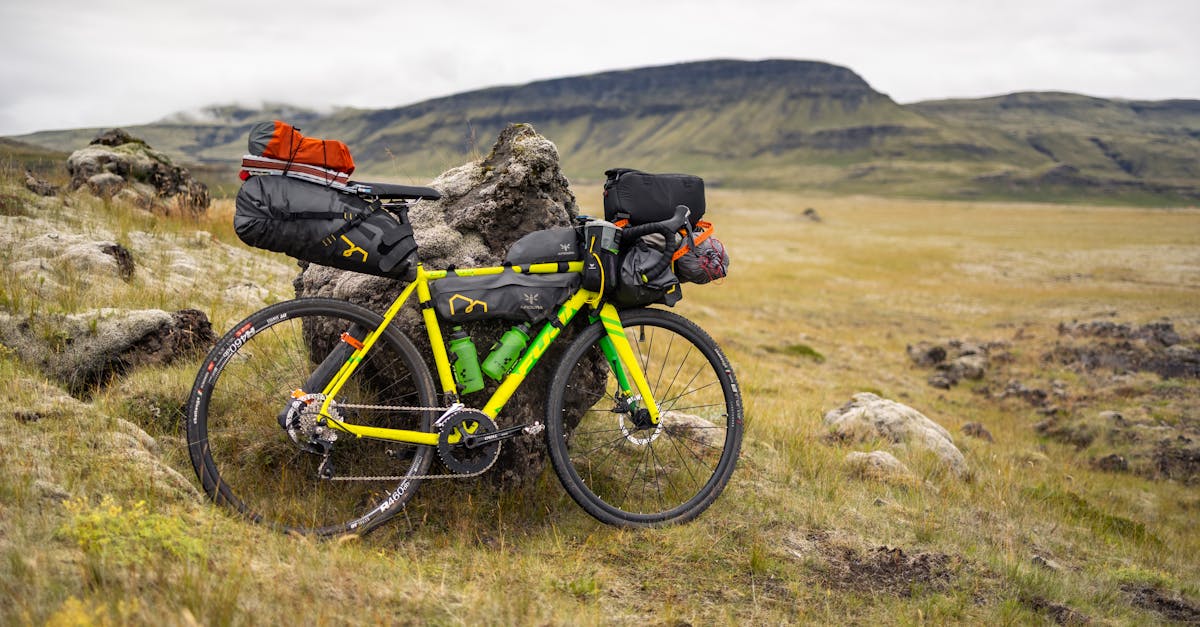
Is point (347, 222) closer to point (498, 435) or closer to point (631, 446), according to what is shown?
point (498, 435)

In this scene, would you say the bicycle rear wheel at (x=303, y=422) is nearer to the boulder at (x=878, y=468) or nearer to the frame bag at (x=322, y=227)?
the frame bag at (x=322, y=227)

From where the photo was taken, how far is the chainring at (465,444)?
454 cm

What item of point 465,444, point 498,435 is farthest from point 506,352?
point 465,444

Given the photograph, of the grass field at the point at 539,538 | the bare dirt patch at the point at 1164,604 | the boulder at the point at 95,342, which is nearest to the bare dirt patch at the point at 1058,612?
the grass field at the point at 539,538

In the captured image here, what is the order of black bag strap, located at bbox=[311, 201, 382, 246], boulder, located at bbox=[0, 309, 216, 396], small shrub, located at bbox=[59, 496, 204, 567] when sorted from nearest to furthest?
small shrub, located at bbox=[59, 496, 204, 567], black bag strap, located at bbox=[311, 201, 382, 246], boulder, located at bbox=[0, 309, 216, 396]

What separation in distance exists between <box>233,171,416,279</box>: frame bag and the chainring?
105 cm

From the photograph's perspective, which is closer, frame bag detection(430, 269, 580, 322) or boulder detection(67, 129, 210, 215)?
frame bag detection(430, 269, 580, 322)

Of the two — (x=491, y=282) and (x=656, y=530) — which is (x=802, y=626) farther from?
(x=491, y=282)

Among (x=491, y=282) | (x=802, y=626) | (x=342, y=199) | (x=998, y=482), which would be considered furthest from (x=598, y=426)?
(x=998, y=482)

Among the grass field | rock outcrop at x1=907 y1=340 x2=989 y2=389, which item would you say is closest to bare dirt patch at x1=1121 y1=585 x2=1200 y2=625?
the grass field

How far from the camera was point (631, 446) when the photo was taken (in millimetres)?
6312

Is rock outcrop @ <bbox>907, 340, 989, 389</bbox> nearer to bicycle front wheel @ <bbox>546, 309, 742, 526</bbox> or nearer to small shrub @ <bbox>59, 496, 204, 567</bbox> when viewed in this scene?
bicycle front wheel @ <bbox>546, 309, 742, 526</bbox>

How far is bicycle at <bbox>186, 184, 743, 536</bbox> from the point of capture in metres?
4.39

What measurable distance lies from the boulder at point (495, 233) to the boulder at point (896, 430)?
18.1ft
